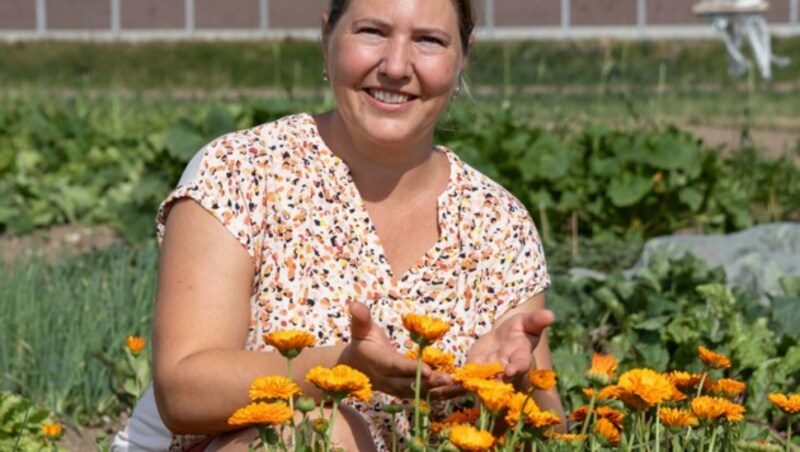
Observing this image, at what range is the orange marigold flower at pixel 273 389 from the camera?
1986 mm

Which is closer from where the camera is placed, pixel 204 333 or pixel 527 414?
pixel 527 414

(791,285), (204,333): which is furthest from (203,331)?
(791,285)

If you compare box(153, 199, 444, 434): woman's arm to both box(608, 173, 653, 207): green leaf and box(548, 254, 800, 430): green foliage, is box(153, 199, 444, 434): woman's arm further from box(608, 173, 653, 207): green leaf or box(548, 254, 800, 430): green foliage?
box(608, 173, 653, 207): green leaf

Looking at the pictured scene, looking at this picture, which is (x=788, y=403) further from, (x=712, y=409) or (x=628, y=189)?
(x=628, y=189)

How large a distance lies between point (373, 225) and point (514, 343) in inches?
21.1

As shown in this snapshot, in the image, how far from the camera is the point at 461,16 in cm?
274

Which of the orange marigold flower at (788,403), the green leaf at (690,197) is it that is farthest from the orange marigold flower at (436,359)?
the green leaf at (690,197)

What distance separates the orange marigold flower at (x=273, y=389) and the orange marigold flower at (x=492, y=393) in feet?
0.75

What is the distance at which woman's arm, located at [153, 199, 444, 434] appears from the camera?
2.42m

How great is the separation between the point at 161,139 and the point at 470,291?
14.1 ft

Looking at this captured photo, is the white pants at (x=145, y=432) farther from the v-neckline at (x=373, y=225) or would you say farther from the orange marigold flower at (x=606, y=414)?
the orange marigold flower at (x=606, y=414)

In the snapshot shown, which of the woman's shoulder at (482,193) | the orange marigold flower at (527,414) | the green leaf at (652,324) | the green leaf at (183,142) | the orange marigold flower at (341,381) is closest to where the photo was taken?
the orange marigold flower at (341,381)

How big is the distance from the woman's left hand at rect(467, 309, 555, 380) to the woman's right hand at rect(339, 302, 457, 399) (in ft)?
0.33

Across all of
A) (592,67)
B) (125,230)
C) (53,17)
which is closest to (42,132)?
(125,230)
